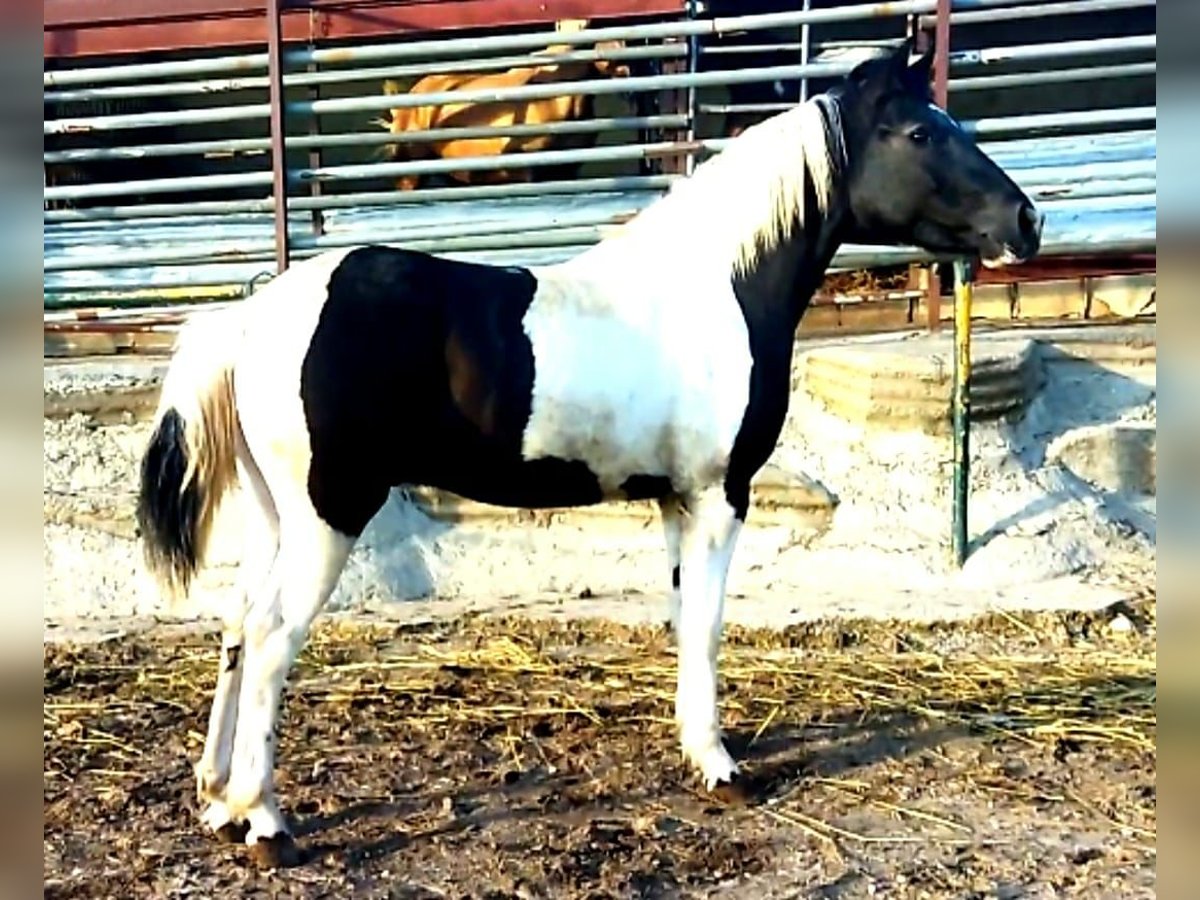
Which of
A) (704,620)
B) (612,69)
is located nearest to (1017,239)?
(704,620)

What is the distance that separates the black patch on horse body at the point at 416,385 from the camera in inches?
115

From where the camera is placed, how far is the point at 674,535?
11.6 feet

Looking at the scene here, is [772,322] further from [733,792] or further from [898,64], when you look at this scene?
[733,792]

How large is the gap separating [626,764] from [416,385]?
1.26 metres

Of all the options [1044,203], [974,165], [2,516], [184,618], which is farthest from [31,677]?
[1044,203]

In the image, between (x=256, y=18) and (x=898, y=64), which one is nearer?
(x=898, y=64)

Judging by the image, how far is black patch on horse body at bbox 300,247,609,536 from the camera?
2928mm

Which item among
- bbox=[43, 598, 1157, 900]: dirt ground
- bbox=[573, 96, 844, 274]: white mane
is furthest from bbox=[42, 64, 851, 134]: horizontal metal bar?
bbox=[43, 598, 1157, 900]: dirt ground

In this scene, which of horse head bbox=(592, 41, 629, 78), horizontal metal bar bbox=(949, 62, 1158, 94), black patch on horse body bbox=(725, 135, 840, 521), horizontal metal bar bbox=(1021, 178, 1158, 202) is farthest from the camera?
horse head bbox=(592, 41, 629, 78)

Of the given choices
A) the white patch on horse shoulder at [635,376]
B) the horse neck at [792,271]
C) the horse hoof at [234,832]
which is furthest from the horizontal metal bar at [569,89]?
the horse hoof at [234,832]

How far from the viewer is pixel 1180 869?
3.23ft

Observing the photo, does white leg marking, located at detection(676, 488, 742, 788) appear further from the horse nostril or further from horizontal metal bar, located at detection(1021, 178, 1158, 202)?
horizontal metal bar, located at detection(1021, 178, 1158, 202)

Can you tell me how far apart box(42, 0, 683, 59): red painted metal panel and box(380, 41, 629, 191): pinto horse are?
0.25 metres

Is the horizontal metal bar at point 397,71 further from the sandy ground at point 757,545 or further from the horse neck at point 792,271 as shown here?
the horse neck at point 792,271
